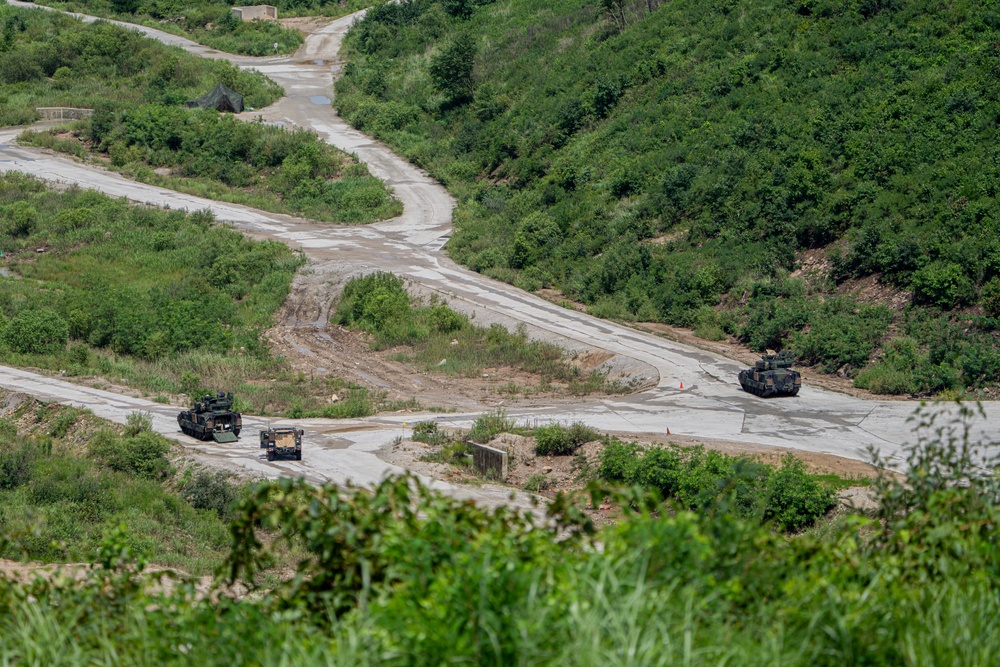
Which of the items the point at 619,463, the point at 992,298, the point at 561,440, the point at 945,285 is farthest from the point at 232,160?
the point at 992,298

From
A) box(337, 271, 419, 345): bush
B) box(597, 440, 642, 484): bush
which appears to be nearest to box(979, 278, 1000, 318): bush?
box(597, 440, 642, 484): bush

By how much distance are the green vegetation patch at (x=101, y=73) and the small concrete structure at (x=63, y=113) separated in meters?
0.60

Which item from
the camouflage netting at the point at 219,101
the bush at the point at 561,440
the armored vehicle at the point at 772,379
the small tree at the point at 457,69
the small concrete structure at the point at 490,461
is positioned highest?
the small tree at the point at 457,69

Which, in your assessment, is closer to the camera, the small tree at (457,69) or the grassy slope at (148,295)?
the grassy slope at (148,295)

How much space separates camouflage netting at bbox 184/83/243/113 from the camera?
6588 cm

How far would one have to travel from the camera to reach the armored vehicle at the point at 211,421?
1134 inches

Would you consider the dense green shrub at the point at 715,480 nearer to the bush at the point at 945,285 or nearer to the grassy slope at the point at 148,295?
the grassy slope at the point at 148,295

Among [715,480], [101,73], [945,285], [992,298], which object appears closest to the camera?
[715,480]

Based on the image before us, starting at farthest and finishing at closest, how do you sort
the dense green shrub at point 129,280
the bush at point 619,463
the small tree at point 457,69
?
the small tree at point 457,69 < the dense green shrub at point 129,280 < the bush at point 619,463

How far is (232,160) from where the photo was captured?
60375mm

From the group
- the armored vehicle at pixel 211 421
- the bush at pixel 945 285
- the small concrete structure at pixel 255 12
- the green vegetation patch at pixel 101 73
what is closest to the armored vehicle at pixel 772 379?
the bush at pixel 945 285

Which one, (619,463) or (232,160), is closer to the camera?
(619,463)

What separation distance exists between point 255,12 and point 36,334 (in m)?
55.1

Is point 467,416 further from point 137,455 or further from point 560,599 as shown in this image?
point 560,599
